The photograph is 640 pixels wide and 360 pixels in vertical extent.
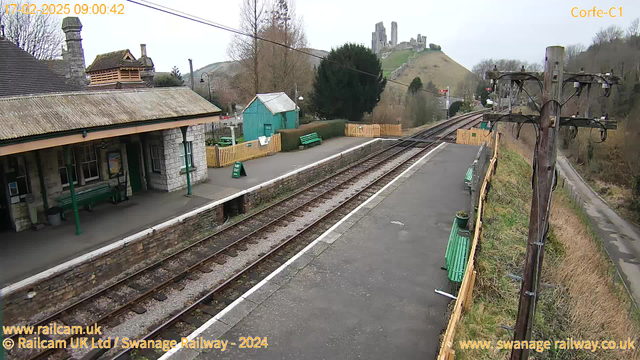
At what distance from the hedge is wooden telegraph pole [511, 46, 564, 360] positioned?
19.3 metres

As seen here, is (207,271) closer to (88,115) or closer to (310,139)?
(88,115)

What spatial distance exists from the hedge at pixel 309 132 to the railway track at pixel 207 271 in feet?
23.7

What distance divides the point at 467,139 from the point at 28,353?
87.2 ft

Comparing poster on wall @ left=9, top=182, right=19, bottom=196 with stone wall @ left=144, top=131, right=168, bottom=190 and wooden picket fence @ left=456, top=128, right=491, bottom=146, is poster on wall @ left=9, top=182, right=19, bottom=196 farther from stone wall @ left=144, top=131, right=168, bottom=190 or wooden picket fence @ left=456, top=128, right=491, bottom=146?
wooden picket fence @ left=456, top=128, right=491, bottom=146

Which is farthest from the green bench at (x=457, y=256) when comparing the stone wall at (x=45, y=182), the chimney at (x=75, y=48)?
the chimney at (x=75, y=48)

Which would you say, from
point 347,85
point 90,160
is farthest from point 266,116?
point 90,160

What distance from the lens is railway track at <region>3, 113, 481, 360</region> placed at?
7.62 metres

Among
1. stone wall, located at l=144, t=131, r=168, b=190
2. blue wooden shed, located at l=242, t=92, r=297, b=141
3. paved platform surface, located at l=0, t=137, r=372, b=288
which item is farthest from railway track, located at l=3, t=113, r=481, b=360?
blue wooden shed, located at l=242, t=92, r=297, b=141

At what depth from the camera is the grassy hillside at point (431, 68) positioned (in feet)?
345

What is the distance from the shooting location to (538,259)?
4.40 metres

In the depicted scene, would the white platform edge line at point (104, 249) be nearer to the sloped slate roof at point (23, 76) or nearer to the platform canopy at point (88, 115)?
the platform canopy at point (88, 115)

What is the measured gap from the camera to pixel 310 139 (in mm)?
25297

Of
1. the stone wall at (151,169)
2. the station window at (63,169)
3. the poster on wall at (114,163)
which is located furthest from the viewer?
the stone wall at (151,169)

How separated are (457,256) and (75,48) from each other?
16.6 metres
